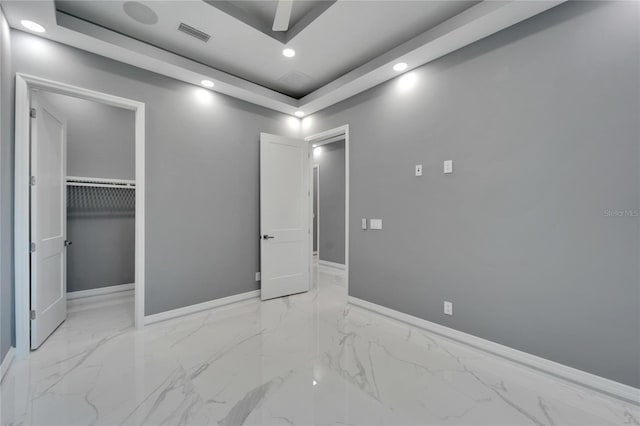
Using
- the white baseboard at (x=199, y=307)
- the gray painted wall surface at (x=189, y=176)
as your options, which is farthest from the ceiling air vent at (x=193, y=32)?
the white baseboard at (x=199, y=307)

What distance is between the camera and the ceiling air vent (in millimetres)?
2463

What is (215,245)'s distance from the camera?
3398 mm

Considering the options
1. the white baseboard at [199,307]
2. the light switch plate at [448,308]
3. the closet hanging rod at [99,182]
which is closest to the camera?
the light switch plate at [448,308]

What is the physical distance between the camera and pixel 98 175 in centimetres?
386

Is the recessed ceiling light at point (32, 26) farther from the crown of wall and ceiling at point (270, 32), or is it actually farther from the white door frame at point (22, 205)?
the white door frame at point (22, 205)

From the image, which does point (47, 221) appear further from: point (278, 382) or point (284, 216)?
point (278, 382)

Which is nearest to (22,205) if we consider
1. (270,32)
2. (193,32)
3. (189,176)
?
(189,176)

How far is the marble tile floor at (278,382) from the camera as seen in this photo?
63.7 inches

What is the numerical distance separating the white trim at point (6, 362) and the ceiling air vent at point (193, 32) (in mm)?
3023

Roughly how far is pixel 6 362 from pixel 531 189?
422cm

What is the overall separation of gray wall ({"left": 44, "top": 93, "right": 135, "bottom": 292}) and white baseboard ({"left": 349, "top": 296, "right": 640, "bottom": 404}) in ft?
13.4

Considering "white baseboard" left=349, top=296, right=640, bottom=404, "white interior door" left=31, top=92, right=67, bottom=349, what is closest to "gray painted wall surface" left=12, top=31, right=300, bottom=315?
"white interior door" left=31, top=92, right=67, bottom=349

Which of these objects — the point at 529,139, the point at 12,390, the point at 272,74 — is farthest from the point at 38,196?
the point at 529,139

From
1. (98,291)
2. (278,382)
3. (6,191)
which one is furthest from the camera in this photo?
(98,291)
